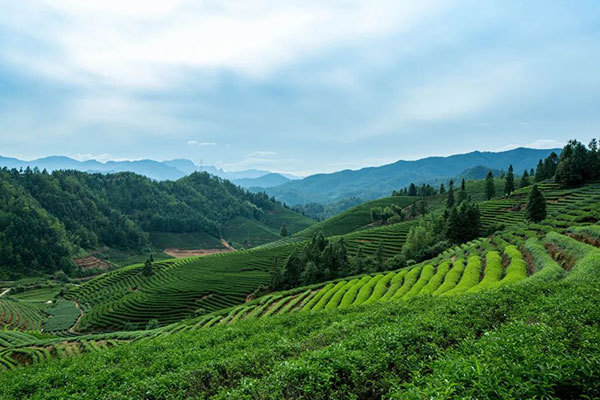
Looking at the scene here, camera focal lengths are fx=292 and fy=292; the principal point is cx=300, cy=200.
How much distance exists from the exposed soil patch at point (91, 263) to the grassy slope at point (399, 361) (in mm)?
147252

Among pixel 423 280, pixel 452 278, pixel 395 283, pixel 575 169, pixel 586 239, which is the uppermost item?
pixel 575 169

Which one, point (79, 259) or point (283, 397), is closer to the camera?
point (283, 397)

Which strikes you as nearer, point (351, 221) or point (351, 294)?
point (351, 294)

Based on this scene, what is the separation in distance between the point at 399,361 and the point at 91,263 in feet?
558

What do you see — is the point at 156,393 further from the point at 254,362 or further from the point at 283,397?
the point at 283,397

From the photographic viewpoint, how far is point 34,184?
582ft

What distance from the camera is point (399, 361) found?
7.42 meters

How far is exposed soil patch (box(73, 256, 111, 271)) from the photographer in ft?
443

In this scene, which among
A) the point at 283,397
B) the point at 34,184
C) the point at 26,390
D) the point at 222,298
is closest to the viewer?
the point at 283,397

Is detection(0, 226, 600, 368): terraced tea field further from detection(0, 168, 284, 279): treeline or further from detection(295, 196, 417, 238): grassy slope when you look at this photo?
detection(0, 168, 284, 279): treeline

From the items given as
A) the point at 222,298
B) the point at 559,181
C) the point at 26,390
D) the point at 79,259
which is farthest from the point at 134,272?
the point at 559,181

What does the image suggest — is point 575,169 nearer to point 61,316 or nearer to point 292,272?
point 292,272

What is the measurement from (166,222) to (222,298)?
6189 inches

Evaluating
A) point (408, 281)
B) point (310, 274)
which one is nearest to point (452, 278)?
point (408, 281)
